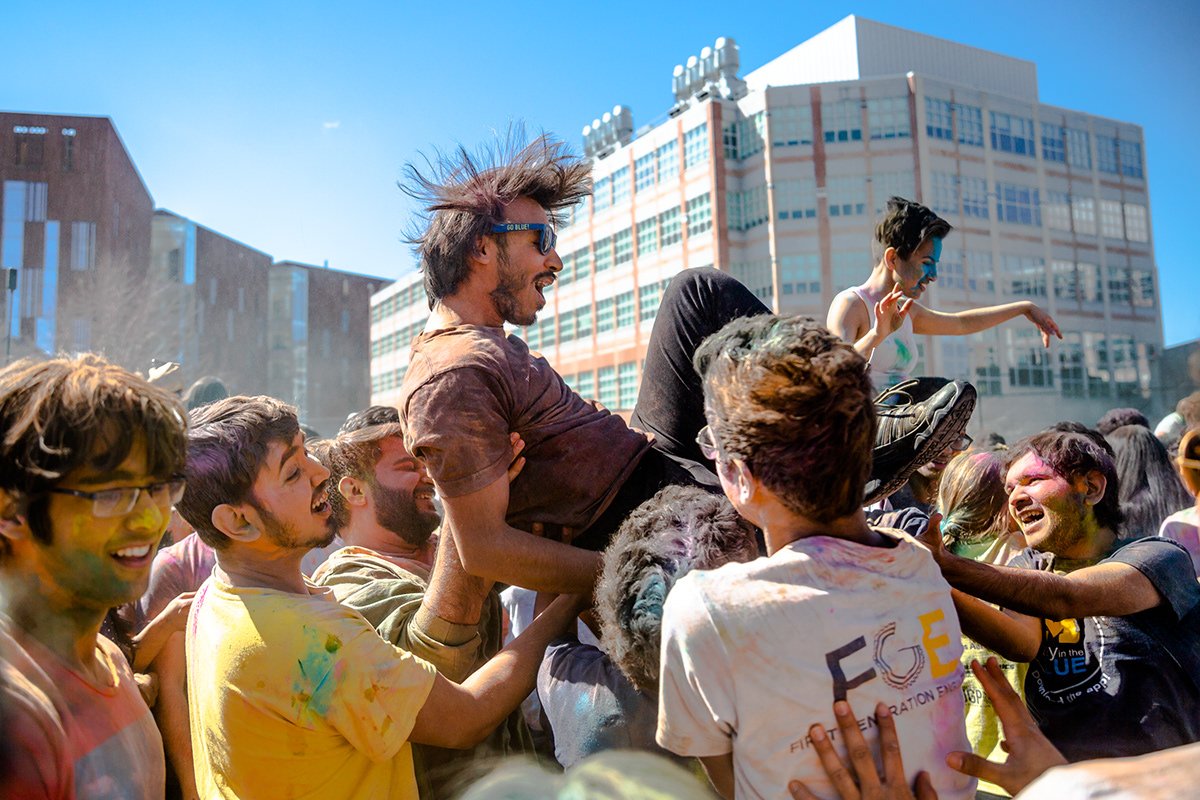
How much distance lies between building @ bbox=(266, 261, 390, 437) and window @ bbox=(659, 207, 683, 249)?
28.4 meters

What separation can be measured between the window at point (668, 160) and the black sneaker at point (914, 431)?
41.0 metres

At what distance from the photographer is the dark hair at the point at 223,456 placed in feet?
6.11

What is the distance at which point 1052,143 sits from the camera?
40875mm

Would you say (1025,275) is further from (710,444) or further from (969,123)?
(710,444)

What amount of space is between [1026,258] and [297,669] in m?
42.8

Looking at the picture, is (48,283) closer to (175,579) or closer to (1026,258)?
(175,579)

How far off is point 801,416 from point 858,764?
57 cm

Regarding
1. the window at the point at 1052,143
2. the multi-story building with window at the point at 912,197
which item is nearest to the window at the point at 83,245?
the multi-story building with window at the point at 912,197

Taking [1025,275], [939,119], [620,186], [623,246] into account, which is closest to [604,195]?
[620,186]

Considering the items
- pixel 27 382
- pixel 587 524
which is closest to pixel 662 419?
pixel 587 524

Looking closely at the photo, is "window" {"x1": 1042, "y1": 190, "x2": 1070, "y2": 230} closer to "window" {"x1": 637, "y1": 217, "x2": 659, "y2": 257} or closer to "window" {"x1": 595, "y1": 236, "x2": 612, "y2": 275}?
"window" {"x1": 637, "y1": 217, "x2": 659, "y2": 257}

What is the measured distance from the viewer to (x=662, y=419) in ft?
7.89

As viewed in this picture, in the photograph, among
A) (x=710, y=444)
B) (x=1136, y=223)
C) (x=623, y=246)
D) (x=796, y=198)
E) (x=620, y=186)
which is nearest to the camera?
(x=710, y=444)

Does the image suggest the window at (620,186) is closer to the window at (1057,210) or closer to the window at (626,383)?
the window at (626,383)
